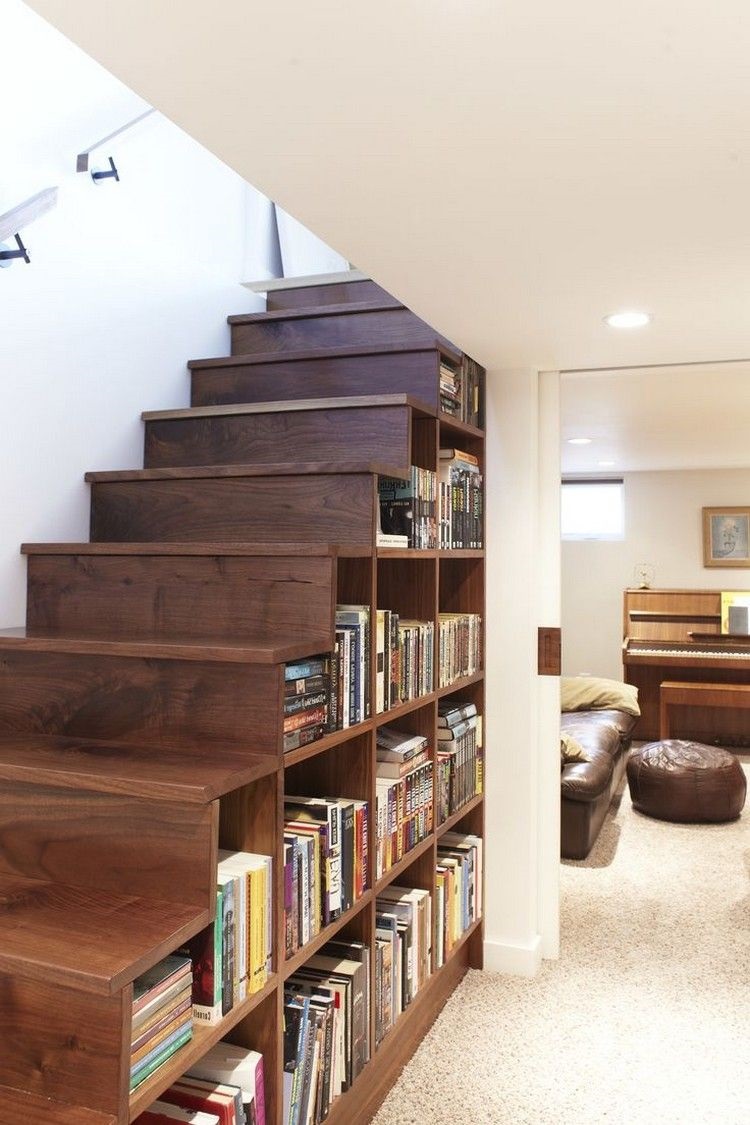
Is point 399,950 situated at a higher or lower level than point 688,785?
higher

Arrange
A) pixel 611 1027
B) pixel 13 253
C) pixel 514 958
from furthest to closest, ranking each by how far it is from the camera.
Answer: pixel 514 958 → pixel 611 1027 → pixel 13 253

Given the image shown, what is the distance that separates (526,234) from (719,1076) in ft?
7.06

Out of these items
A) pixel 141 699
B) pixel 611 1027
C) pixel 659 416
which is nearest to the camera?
pixel 141 699

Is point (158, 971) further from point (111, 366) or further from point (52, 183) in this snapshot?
point (52, 183)

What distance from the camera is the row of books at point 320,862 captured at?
177 centimetres

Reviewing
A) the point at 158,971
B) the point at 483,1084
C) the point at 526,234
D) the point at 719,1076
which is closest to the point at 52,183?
the point at 526,234

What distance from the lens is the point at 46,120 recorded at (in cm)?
228

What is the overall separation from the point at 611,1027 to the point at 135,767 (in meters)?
1.85

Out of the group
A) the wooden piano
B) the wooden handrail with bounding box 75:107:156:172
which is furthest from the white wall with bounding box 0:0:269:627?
the wooden piano

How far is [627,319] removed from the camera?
2.38 m

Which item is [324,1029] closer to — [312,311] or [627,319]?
[627,319]

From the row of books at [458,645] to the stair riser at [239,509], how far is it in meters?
0.61

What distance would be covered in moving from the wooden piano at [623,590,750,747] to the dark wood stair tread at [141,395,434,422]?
479cm

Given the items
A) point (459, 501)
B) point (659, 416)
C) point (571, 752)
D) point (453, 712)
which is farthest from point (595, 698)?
point (459, 501)
